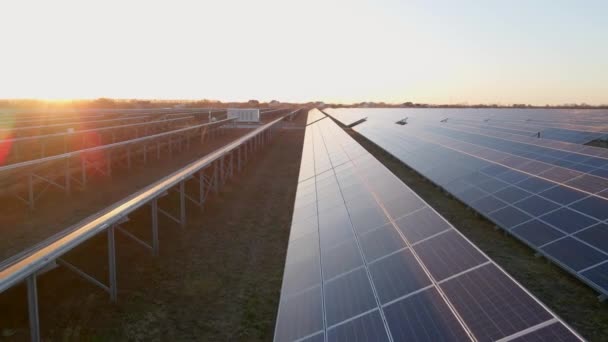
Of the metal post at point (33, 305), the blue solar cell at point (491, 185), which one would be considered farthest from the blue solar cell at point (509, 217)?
the metal post at point (33, 305)

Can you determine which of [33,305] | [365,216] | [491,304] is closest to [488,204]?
[365,216]

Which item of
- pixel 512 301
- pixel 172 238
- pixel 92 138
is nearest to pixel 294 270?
pixel 512 301

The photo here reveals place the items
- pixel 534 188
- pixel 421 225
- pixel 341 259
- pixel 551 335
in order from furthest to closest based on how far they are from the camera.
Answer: pixel 534 188, pixel 421 225, pixel 341 259, pixel 551 335

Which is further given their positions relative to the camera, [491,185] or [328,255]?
[491,185]

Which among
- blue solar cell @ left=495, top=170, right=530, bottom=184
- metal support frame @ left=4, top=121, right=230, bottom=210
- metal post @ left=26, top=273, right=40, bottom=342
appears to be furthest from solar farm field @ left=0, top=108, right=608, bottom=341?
metal support frame @ left=4, top=121, right=230, bottom=210

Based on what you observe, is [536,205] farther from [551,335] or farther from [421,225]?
[551,335]

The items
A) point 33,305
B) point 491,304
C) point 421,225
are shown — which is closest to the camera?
point 491,304
